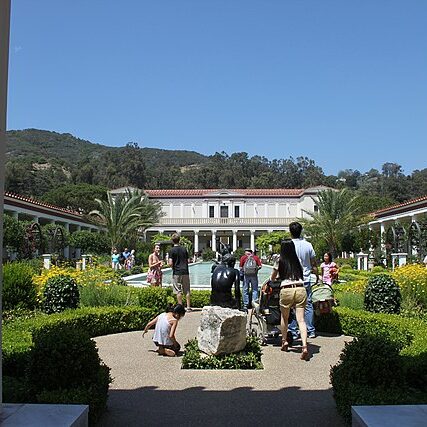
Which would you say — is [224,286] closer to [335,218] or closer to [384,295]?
[384,295]

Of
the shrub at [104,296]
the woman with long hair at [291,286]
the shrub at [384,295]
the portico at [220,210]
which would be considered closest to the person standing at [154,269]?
the shrub at [104,296]

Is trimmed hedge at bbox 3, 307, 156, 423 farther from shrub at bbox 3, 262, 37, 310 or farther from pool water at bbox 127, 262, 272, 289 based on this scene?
pool water at bbox 127, 262, 272, 289

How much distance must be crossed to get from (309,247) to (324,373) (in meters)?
1.95

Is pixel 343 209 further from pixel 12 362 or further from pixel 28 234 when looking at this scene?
pixel 12 362

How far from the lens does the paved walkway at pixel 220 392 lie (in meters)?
4.37

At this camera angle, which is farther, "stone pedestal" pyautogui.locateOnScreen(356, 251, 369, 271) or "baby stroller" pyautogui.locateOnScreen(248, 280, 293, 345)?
"stone pedestal" pyautogui.locateOnScreen(356, 251, 369, 271)

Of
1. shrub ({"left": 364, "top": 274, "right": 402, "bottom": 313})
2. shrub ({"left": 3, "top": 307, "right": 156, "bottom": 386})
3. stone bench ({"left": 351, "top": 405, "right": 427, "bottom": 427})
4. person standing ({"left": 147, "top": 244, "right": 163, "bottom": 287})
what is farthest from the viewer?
person standing ({"left": 147, "top": 244, "right": 163, "bottom": 287})

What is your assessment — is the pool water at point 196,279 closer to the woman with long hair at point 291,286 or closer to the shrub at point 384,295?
the shrub at point 384,295

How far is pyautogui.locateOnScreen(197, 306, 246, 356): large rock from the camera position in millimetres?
6422

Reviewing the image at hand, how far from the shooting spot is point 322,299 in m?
8.20

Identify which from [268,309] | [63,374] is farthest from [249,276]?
[63,374]

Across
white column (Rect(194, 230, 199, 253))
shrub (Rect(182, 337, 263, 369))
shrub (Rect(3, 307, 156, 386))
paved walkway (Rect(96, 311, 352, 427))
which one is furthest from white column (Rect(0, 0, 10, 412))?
white column (Rect(194, 230, 199, 253))

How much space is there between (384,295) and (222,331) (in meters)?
3.96

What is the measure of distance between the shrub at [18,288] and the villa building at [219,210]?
5530 cm
